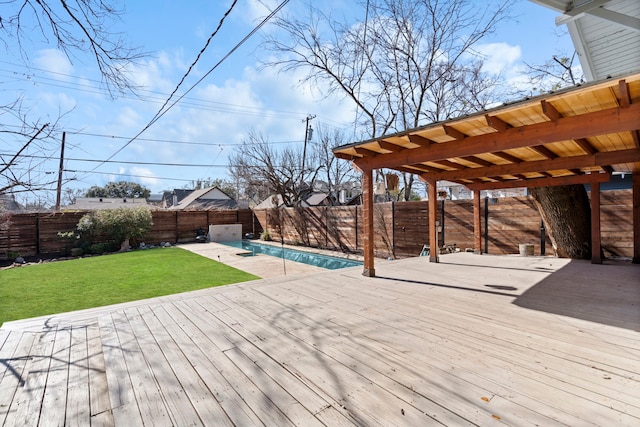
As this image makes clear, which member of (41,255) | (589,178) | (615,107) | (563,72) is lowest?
(41,255)

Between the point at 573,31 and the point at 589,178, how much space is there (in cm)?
324

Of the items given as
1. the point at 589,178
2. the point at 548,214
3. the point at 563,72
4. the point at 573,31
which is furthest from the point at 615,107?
the point at 563,72

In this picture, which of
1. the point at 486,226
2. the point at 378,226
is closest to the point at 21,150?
the point at 486,226

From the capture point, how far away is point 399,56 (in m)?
10.9

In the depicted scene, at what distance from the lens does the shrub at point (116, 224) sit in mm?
11758

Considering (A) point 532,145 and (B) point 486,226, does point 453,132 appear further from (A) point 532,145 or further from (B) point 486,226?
(B) point 486,226

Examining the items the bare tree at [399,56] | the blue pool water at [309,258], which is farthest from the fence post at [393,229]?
the bare tree at [399,56]

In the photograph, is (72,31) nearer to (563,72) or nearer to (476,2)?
(476,2)

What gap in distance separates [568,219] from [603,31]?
3763 mm

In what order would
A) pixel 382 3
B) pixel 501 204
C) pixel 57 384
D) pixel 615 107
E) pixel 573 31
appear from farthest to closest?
pixel 382 3, pixel 501 204, pixel 573 31, pixel 615 107, pixel 57 384

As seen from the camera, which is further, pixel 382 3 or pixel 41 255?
pixel 41 255

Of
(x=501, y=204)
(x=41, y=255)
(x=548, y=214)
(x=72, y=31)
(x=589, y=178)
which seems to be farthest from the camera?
(x=41, y=255)

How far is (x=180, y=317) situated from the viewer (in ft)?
10.2

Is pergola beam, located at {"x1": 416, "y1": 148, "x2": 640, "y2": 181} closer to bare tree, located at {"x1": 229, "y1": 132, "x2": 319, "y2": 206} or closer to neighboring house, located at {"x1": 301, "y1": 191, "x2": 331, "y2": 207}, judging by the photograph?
bare tree, located at {"x1": 229, "y1": 132, "x2": 319, "y2": 206}
